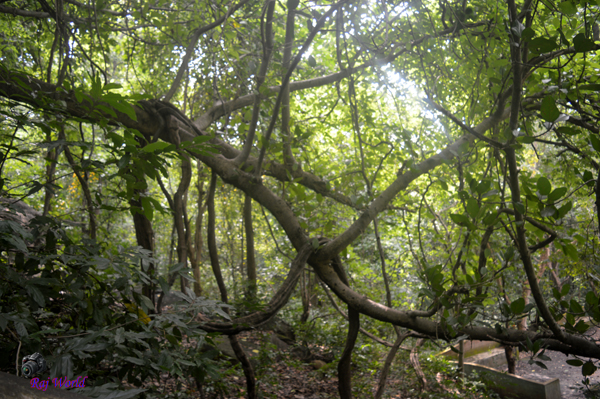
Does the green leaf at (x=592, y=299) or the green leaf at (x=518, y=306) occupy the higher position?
the green leaf at (x=592, y=299)

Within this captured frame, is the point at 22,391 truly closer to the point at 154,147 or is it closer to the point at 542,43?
the point at 154,147

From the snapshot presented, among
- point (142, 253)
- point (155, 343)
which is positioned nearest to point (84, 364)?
point (155, 343)

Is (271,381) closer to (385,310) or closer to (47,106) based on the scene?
(385,310)

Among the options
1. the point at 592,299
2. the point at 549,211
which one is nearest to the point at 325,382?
the point at 592,299

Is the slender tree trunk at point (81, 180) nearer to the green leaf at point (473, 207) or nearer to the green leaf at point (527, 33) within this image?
the green leaf at point (473, 207)

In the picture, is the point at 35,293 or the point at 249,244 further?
the point at 249,244

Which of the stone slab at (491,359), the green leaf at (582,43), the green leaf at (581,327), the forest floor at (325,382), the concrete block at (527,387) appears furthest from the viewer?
the stone slab at (491,359)

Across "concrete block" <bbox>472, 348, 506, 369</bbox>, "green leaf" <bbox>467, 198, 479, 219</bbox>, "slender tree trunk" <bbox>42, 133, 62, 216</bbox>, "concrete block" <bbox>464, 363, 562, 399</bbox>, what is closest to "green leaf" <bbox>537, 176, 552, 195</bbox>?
"green leaf" <bbox>467, 198, 479, 219</bbox>

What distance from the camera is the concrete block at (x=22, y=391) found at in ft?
2.18

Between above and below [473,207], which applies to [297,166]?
above

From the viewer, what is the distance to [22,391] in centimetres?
69

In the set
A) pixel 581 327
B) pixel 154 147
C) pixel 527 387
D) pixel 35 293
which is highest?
pixel 154 147

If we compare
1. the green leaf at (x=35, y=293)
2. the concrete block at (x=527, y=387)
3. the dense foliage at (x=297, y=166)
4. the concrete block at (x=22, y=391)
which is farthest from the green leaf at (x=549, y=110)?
the concrete block at (x=527, y=387)

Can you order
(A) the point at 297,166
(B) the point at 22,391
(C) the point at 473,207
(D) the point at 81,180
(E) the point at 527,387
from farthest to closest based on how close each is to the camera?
(E) the point at 527,387
(A) the point at 297,166
(D) the point at 81,180
(C) the point at 473,207
(B) the point at 22,391
